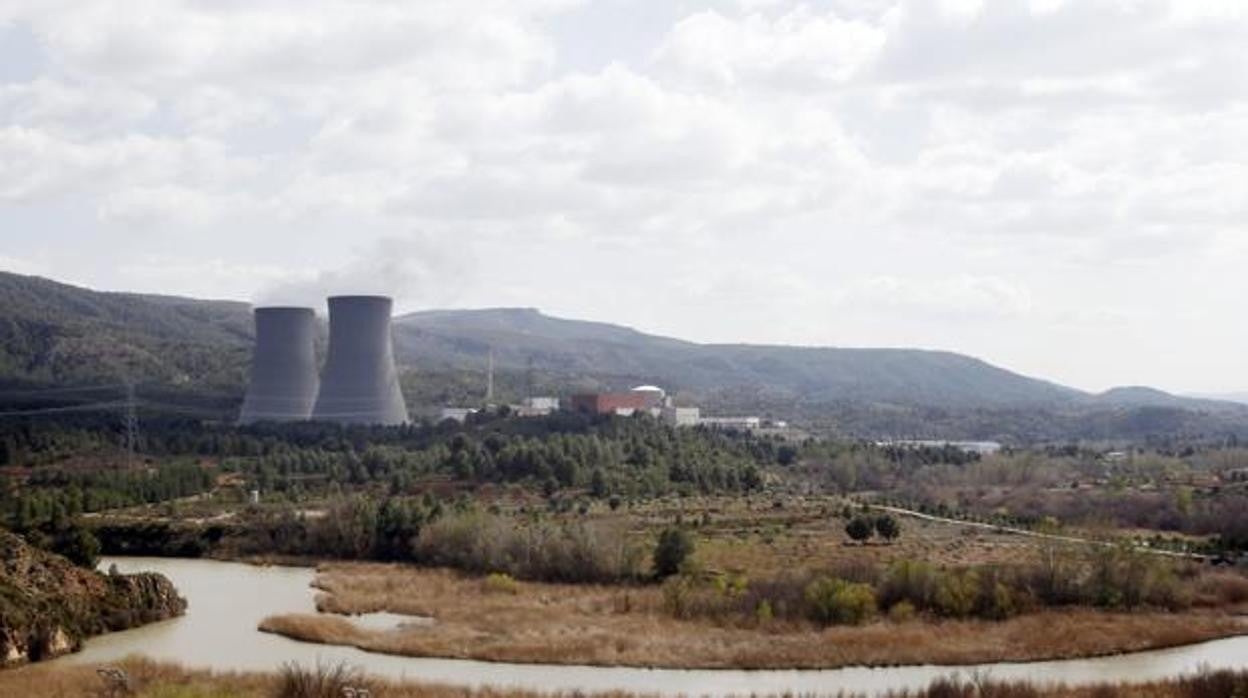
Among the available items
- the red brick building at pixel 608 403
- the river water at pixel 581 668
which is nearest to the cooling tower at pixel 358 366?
the red brick building at pixel 608 403

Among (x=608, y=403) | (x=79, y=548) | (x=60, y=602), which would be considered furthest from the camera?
(x=608, y=403)

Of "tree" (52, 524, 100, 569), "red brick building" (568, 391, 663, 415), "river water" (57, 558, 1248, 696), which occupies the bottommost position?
"river water" (57, 558, 1248, 696)

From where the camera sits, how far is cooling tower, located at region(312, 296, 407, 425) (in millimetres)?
59125

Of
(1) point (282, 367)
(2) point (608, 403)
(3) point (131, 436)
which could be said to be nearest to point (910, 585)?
(3) point (131, 436)

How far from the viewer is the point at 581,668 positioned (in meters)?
25.4

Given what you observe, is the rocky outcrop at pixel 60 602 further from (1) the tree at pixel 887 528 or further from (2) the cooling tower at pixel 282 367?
(2) the cooling tower at pixel 282 367

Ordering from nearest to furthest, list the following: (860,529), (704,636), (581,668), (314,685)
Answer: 1. (314,685)
2. (581,668)
3. (704,636)
4. (860,529)

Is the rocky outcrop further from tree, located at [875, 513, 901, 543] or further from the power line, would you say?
the power line

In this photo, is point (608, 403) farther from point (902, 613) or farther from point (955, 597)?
point (902, 613)

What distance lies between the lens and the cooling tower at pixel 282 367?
201 ft

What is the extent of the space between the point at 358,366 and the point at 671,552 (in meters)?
30.0

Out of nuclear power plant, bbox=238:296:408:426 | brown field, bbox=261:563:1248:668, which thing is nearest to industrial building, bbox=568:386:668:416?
nuclear power plant, bbox=238:296:408:426

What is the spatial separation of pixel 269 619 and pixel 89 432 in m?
40.2

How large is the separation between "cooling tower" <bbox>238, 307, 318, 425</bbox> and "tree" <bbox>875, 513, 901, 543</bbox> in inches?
1205
